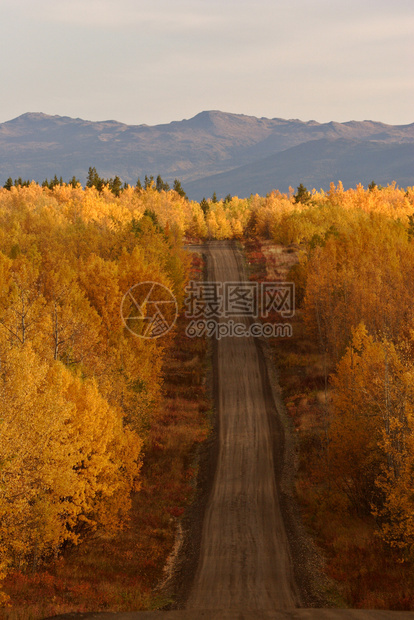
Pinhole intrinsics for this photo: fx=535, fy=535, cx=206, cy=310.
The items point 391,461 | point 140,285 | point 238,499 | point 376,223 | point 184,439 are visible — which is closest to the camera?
point 391,461

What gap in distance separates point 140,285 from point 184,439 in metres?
14.9

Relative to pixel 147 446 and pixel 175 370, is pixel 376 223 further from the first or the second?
pixel 147 446

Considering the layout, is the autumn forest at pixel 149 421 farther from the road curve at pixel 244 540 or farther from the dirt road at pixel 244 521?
the dirt road at pixel 244 521

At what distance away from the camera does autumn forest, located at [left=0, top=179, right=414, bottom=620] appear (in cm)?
2319

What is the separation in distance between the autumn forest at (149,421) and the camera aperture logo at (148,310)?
71 centimetres

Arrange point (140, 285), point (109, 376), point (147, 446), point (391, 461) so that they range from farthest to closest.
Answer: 1. point (140, 285)
2. point (147, 446)
3. point (109, 376)
4. point (391, 461)

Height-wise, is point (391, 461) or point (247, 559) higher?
point (391, 461)

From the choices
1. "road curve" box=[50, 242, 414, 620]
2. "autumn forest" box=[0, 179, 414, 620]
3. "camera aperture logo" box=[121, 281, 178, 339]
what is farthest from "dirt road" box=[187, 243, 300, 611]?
"camera aperture logo" box=[121, 281, 178, 339]

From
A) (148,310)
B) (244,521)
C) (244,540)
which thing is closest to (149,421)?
(244,521)

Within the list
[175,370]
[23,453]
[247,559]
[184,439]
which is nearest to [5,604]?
[23,453]

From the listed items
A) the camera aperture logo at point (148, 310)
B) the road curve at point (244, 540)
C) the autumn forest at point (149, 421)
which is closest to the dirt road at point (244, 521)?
the road curve at point (244, 540)

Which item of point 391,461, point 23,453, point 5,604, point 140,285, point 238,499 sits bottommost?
point 238,499

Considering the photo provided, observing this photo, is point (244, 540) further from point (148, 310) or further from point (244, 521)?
point (148, 310)

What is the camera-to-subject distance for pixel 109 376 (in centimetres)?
3291
